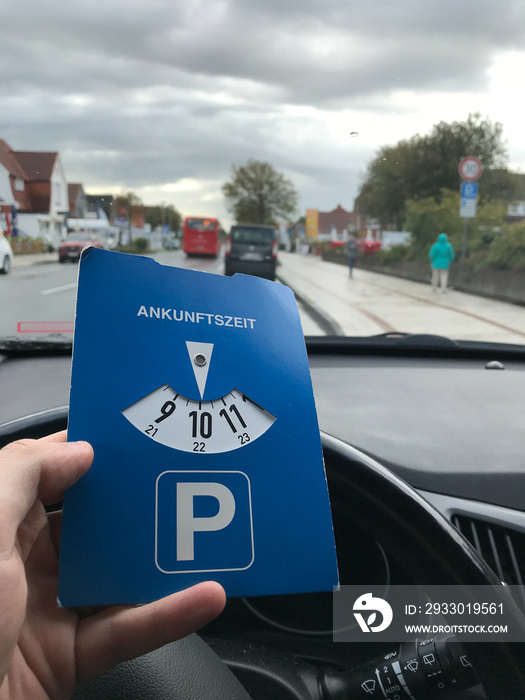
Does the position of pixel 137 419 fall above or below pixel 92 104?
below

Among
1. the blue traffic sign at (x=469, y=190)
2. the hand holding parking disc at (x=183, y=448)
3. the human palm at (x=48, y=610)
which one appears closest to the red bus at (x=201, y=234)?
the blue traffic sign at (x=469, y=190)

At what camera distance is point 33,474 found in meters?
0.77

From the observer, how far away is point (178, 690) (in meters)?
1.29

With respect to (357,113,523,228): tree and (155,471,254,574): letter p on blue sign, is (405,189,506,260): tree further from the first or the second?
(155,471,254,574): letter p on blue sign

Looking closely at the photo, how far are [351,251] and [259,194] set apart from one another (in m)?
1.04

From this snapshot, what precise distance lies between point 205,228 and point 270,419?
7.06ft

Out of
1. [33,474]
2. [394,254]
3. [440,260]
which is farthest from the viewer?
[394,254]

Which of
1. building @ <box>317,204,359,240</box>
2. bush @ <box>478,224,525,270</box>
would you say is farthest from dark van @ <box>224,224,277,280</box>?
bush @ <box>478,224,525,270</box>

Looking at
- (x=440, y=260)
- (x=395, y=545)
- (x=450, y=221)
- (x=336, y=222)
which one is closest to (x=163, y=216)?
(x=336, y=222)

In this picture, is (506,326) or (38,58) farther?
(506,326)

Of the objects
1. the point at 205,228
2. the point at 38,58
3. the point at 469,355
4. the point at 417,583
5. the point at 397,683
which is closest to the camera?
the point at 417,583

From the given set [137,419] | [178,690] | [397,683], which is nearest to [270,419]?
[137,419]

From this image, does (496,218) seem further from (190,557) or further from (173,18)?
(190,557)

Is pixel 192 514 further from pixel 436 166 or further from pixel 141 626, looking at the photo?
pixel 436 166
